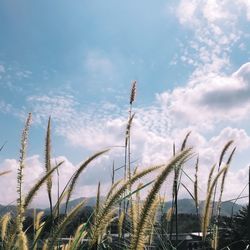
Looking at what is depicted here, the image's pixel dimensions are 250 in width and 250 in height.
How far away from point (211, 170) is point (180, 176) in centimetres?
62

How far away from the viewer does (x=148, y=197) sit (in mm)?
2152

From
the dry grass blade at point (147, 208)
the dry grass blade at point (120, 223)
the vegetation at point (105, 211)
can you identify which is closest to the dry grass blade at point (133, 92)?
the vegetation at point (105, 211)

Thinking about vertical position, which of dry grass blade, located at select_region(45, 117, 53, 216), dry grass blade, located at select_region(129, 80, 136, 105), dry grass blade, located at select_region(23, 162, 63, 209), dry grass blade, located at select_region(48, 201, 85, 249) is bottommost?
dry grass blade, located at select_region(48, 201, 85, 249)

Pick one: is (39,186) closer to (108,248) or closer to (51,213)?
(51,213)

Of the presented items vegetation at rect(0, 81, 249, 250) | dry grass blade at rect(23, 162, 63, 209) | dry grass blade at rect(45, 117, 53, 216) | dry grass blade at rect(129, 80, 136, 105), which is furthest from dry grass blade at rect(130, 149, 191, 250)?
dry grass blade at rect(129, 80, 136, 105)

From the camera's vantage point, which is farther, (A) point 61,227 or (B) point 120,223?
(B) point 120,223

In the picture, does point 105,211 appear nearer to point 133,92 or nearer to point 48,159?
point 48,159

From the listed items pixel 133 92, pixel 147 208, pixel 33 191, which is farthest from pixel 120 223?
pixel 147 208

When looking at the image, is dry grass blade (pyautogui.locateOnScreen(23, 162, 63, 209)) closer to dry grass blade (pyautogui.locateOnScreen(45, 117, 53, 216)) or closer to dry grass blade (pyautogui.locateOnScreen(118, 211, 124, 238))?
dry grass blade (pyautogui.locateOnScreen(45, 117, 53, 216))

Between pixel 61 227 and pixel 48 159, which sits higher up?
pixel 48 159

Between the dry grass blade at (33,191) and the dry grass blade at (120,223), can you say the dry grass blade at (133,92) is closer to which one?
the dry grass blade at (120,223)

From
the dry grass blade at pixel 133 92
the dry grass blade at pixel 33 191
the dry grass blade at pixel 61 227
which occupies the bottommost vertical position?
the dry grass blade at pixel 61 227

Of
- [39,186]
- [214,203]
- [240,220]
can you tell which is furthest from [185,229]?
[39,186]

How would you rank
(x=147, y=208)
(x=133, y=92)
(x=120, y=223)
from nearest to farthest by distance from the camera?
(x=147, y=208)
(x=120, y=223)
(x=133, y=92)
